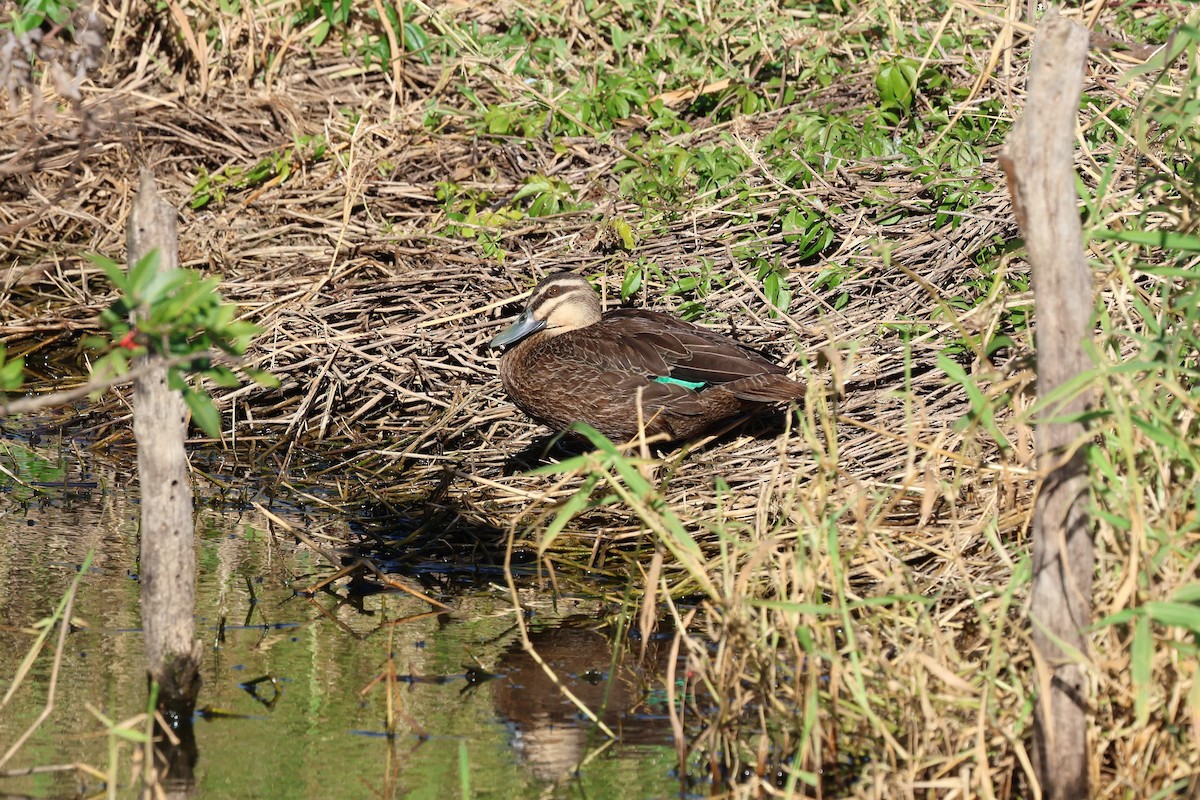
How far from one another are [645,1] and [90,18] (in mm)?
3357

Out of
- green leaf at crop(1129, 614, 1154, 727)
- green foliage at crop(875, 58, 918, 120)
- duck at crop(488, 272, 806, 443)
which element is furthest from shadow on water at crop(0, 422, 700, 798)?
green foliage at crop(875, 58, 918, 120)

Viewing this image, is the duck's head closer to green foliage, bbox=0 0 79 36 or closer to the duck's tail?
the duck's tail

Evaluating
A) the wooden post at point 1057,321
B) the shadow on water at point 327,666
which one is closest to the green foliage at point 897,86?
the shadow on water at point 327,666

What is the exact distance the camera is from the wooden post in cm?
293

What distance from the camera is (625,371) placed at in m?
5.79

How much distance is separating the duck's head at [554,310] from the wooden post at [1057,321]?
3.32 metres

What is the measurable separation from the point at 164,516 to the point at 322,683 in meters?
0.84

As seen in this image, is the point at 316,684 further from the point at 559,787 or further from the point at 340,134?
the point at 340,134

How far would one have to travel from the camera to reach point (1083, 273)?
2.96 meters

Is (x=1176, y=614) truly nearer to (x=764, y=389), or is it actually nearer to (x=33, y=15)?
(x=764, y=389)

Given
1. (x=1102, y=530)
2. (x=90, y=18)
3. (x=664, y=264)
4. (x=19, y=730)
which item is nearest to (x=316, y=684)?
(x=19, y=730)

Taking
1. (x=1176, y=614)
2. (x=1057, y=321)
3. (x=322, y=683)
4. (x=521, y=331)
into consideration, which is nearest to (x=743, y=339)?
(x=521, y=331)

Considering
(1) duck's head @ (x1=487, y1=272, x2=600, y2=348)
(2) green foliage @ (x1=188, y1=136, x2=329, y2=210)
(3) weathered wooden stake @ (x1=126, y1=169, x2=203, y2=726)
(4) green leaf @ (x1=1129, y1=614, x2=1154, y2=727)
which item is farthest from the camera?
(2) green foliage @ (x1=188, y1=136, x2=329, y2=210)

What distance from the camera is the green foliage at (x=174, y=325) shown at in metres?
2.87
